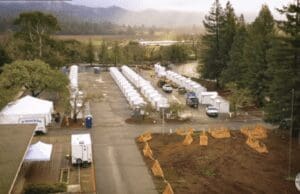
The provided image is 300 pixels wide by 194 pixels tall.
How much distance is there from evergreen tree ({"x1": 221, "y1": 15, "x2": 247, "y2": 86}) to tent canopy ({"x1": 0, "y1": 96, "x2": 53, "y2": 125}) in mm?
17872

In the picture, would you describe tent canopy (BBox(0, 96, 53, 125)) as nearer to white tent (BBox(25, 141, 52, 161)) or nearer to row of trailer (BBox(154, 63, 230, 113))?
white tent (BBox(25, 141, 52, 161))

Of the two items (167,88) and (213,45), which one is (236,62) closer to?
(213,45)

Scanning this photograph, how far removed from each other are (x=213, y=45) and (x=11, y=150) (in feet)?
102

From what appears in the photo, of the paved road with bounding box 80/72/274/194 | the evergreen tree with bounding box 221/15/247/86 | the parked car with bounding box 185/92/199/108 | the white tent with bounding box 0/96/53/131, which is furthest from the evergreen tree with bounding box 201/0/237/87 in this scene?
the white tent with bounding box 0/96/53/131

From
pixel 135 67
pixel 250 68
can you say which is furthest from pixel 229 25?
pixel 135 67

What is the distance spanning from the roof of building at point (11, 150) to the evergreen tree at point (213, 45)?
26.7m

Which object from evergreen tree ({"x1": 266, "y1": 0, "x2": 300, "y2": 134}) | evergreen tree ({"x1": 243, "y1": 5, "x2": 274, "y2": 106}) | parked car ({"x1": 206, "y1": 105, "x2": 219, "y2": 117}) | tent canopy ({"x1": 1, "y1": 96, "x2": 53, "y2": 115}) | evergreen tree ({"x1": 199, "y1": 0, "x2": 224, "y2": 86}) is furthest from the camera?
evergreen tree ({"x1": 199, "y1": 0, "x2": 224, "y2": 86})

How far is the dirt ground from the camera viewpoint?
19.4 meters

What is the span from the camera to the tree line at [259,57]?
1022 inches

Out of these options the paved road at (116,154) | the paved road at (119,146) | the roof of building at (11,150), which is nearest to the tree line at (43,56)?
the paved road at (116,154)

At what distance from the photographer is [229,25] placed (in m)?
47.2

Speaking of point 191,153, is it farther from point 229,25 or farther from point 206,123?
point 229,25

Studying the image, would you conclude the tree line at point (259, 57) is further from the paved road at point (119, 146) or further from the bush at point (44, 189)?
the bush at point (44, 189)

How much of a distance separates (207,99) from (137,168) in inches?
675
